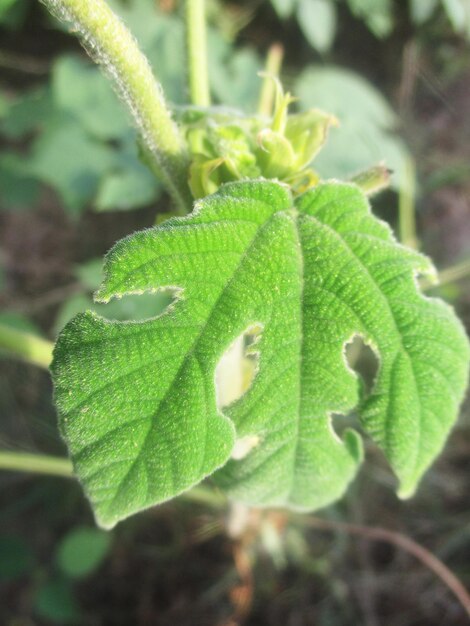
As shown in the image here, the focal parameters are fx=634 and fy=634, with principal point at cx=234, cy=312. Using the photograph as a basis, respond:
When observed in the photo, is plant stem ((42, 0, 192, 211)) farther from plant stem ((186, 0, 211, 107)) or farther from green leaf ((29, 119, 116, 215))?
green leaf ((29, 119, 116, 215))

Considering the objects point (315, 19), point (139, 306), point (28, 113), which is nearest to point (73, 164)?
point (28, 113)

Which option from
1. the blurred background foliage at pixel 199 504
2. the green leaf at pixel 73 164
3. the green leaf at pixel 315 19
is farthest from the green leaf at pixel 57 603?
the green leaf at pixel 315 19

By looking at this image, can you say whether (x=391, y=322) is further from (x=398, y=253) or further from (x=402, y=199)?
(x=402, y=199)

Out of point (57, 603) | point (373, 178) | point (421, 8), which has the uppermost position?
point (421, 8)

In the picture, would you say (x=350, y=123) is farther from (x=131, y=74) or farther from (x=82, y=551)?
(x=82, y=551)

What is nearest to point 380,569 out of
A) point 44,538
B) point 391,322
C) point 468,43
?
point 44,538

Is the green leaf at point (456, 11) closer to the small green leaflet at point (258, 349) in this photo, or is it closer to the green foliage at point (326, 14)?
the green foliage at point (326, 14)
